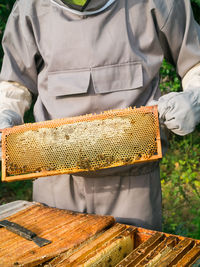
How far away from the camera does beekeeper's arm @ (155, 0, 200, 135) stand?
1.74 metres

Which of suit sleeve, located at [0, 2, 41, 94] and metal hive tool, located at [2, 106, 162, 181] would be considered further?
suit sleeve, located at [0, 2, 41, 94]

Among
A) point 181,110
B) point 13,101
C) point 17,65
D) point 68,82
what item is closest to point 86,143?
point 68,82

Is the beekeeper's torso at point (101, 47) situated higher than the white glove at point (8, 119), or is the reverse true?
the beekeeper's torso at point (101, 47)

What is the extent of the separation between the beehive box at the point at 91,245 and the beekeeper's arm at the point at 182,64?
0.68 meters

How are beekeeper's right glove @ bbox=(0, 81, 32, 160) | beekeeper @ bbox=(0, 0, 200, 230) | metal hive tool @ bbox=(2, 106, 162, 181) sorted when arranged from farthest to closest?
beekeeper's right glove @ bbox=(0, 81, 32, 160) < beekeeper @ bbox=(0, 0, 200, 230) < metal hive tool @ bbox=(2, 106, 162, 181)

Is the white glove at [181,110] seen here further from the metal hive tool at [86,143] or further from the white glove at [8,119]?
the white glove at [8,119]

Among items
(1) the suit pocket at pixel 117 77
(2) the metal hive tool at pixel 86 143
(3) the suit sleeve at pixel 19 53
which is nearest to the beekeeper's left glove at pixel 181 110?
(2) the metal hive tool at pixel 86 143

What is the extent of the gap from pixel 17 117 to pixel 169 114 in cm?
106

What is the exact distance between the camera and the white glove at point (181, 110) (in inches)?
68.2

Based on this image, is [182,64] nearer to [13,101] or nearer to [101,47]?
[101,47]

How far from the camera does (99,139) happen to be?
1.70 m

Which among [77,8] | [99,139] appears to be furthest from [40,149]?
[77,8]

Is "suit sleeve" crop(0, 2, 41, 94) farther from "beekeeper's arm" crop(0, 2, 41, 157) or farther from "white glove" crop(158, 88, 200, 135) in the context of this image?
"white glove" crop(158, 88, 200, 135)

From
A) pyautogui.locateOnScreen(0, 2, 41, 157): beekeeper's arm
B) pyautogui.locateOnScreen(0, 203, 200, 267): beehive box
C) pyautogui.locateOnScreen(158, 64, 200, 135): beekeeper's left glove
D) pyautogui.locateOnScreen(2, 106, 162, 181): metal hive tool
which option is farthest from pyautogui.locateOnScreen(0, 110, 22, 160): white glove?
pyautogui.locateOnScreen(158, 64, 200, 135): beekeeper's left glove
